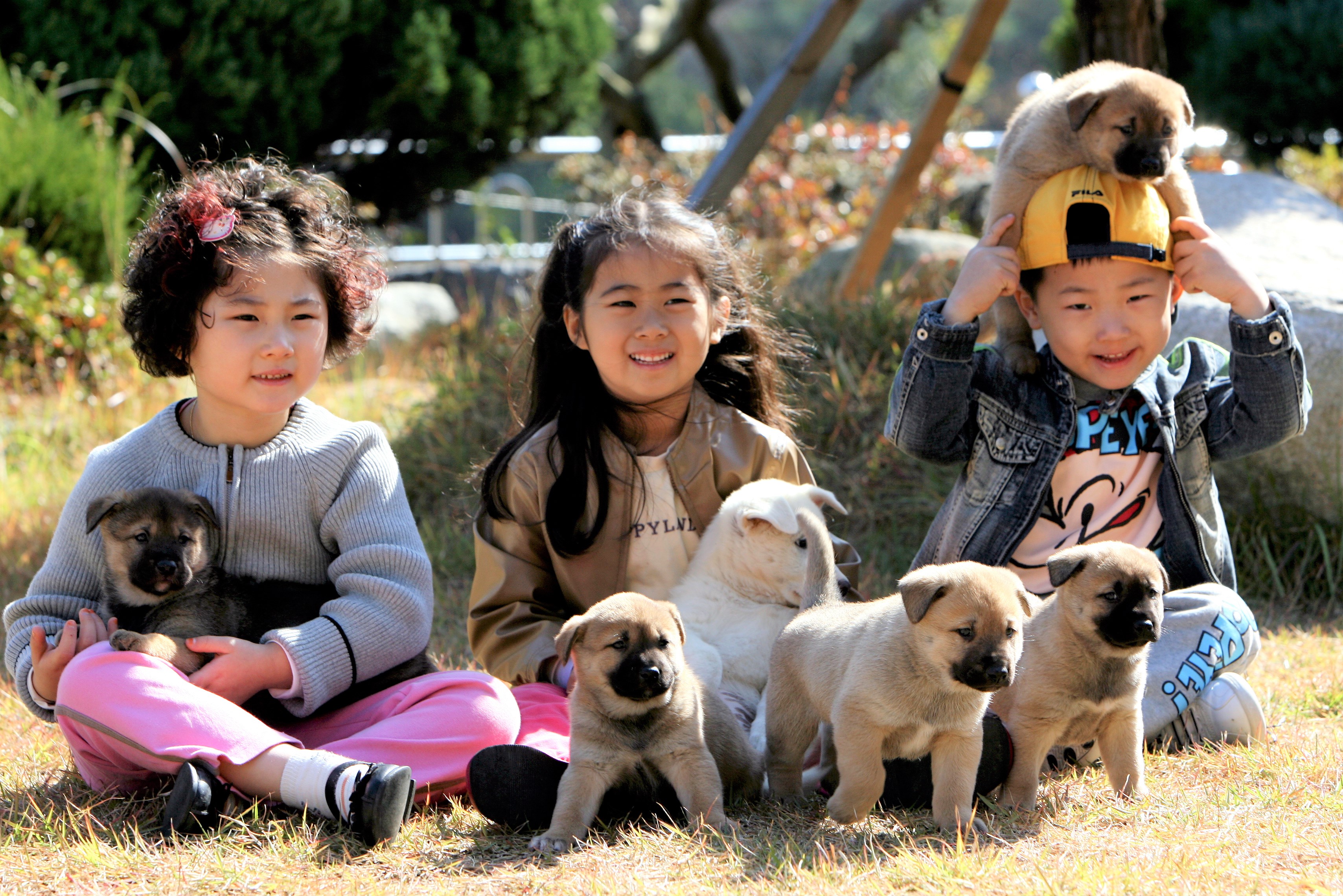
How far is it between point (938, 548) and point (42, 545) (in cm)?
427

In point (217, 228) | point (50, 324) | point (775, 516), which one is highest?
point (50, 324)

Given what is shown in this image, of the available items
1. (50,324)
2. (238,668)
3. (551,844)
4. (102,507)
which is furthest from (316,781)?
(50,324)

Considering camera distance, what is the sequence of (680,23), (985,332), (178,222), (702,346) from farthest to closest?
1. (680,23)
2. (985,332)
3. (702,346)
4. (178,222)

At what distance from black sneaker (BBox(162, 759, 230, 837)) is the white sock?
0.15 metres

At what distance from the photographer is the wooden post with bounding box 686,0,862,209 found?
6707 mm

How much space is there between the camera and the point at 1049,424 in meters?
3.65

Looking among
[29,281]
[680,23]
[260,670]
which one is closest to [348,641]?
[260,670]

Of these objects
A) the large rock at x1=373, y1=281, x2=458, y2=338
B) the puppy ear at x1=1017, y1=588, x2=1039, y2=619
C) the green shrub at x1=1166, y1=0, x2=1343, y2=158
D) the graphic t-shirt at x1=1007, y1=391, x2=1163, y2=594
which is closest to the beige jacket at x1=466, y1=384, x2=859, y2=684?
the graphic t-shirt at x1=1007, y1=391, x2=1163, y2=594

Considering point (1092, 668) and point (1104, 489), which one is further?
point (1104, 489)

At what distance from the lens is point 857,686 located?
2.79 metres

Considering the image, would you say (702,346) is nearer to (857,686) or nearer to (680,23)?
(857,686)

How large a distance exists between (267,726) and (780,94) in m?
4.90

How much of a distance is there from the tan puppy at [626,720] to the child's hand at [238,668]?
0.80 metres

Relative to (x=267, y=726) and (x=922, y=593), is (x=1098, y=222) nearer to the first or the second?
(x=922, y=593)
